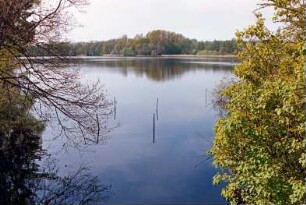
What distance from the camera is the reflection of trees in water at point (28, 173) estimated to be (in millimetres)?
15258

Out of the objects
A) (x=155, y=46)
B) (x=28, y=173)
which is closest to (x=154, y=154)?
(x=28, y=173)

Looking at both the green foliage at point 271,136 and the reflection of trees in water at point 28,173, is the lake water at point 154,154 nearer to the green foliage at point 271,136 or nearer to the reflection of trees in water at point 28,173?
the reflection of trees in water at point 28,173

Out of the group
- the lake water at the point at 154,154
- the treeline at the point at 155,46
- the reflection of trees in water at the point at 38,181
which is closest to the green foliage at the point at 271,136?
the lake water at the point at 154,154

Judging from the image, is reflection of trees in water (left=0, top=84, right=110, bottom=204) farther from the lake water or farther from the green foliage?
the green foliage

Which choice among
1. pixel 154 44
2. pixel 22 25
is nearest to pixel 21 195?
pixel 22 25

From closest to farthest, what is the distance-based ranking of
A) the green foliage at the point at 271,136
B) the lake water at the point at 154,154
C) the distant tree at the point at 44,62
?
the green foliage at the point at 271,136, the distant tree at the point at 44,62, the lake water at the point at 154,154

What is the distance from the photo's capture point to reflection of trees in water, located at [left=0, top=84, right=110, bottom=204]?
15.3 meters

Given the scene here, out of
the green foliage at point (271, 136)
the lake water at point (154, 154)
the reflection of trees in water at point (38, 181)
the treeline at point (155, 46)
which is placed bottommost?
the lake water at point (154, 154)

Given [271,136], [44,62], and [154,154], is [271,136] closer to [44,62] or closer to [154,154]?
[44,62]

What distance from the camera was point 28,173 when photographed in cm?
1784

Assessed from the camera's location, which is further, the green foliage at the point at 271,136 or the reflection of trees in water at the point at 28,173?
the reflection of trees in water at the point at 28,173

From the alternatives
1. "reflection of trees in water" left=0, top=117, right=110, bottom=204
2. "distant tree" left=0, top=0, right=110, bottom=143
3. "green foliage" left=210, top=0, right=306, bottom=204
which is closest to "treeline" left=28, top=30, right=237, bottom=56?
"reflection of trees in water" left=0, top=117, right=110, bottom=204

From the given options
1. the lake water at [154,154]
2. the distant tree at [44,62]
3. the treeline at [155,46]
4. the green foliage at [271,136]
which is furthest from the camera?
the treeline at [155,46]

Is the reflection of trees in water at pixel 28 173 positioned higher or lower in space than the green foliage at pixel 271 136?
lower
